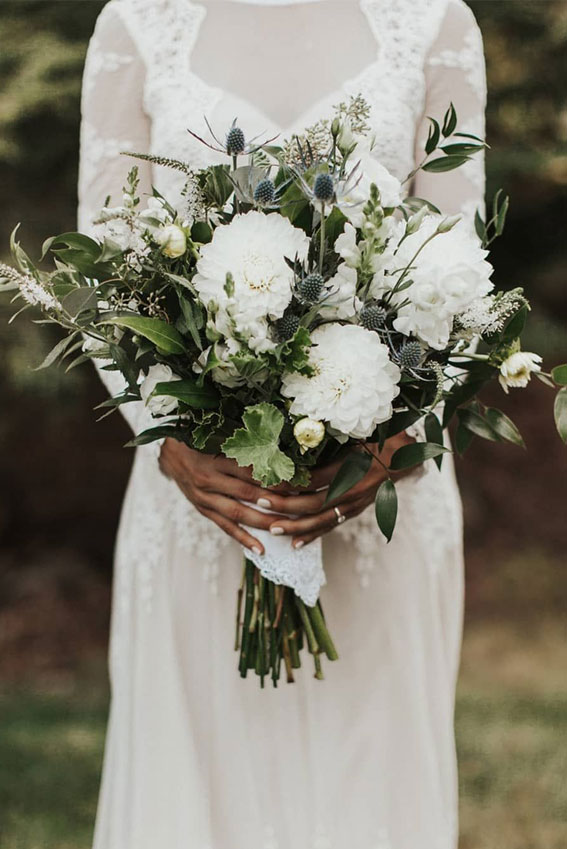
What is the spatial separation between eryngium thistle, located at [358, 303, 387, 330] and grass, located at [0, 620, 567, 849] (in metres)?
2.40

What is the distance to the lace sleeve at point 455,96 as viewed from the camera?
214 cm

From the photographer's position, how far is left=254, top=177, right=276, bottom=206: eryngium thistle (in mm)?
1558

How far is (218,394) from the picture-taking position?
1656mm

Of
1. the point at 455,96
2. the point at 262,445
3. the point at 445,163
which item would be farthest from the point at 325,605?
the point at 455,96

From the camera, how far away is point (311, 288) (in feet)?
5.07

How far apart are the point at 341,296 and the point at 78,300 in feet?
1.34

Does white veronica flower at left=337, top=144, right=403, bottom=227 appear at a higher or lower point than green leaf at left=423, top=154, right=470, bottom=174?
lower

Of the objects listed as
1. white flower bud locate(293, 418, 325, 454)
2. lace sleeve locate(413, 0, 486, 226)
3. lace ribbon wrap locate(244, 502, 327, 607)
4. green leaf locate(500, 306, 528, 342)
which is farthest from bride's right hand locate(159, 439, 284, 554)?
lace sleeve locate(413, 0, 486, 226)

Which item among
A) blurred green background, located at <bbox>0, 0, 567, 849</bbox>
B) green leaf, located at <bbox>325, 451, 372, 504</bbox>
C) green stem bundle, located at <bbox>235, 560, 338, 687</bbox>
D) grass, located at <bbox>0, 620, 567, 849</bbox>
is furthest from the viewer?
blurred green background, located at <bbox>0, 0, 567, 849</bbox>

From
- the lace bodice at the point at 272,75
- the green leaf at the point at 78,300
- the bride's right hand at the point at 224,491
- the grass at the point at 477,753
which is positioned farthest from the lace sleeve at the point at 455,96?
the grass at the point at 477,753

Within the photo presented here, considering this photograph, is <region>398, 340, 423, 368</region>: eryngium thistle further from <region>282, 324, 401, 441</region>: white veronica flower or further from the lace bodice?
the lace bodice

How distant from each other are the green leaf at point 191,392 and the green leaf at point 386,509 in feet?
1.07

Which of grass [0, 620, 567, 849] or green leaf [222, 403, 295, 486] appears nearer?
green leaf [222, 403, 295, 486]

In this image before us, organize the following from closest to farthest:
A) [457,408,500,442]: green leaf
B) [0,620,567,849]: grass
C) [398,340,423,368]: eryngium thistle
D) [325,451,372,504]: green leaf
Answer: [398,340,423,368]: eryngium thistle < [325,451,372,504]: green leaf < [457,408,500,442]: green leaf < [0,620,567,849]: grass
